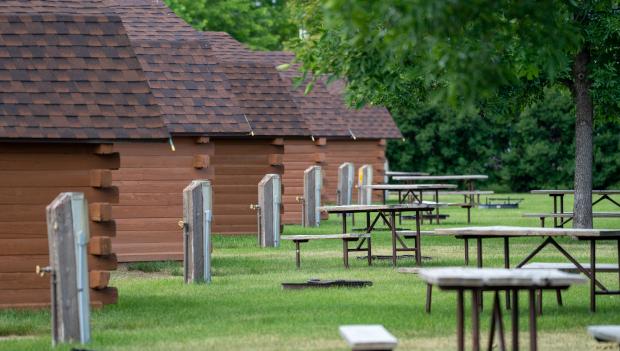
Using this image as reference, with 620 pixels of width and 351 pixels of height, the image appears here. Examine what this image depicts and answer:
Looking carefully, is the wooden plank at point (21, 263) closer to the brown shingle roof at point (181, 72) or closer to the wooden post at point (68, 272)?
the wooden post at point (68, 272)

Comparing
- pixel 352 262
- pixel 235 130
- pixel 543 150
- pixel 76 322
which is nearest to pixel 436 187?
pixel 235 130

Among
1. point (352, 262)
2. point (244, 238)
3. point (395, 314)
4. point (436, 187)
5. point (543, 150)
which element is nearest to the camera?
point (395, 314)

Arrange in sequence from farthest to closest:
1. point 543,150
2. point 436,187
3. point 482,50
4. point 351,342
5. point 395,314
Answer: point 543,150 < point 436,187 < point 395,314 < point 482,50 < point 351,342

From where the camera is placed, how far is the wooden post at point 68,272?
12773mm

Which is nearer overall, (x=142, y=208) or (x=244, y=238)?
(x=142, y=208)

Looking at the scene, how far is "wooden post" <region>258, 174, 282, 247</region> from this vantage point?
2655 centimetres

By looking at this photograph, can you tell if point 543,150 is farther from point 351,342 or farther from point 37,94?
point 351,342

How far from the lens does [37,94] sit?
1602 cm

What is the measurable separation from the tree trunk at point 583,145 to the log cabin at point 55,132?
474 inches

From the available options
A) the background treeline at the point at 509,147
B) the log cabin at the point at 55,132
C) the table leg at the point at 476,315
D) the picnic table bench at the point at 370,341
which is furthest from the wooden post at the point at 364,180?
the picnic table bench at the point at 370,341

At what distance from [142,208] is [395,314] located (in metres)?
9.30

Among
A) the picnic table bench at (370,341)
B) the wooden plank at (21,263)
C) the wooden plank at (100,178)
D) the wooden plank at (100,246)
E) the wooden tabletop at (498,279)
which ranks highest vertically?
the wooden plank at (100,178)

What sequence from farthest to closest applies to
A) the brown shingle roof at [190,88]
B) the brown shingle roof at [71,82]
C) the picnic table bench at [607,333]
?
the brown shingle roof at [190,88]
the brown shingle roof at [71,82]
the picnic table bench at [607,333]

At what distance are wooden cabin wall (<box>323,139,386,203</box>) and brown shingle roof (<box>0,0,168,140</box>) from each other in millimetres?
29092
